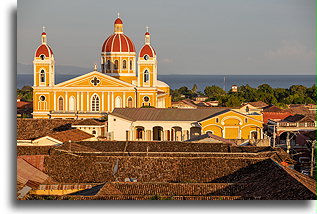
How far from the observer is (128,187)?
15.3 metres

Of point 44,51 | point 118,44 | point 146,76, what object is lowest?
point 146,76

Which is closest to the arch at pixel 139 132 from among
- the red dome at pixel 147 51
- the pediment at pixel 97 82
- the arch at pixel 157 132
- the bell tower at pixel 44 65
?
the arch at pixel 157 132

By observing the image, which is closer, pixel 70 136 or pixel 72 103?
pixel 70 136

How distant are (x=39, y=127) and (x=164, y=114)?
6722mm

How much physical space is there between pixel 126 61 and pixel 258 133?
14.6m

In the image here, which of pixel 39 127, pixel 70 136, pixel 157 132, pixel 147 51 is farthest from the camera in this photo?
pixel 147 51

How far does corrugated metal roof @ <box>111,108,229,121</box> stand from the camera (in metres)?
36.2

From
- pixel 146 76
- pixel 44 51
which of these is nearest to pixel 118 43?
pixel 146 76

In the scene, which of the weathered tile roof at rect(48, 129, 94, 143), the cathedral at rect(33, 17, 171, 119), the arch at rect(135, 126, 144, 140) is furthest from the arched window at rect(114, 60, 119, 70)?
the weathered tile roof at rect(48, 129, 94, 143)

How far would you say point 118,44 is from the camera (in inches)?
1848

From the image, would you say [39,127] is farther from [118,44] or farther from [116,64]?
[118,44]

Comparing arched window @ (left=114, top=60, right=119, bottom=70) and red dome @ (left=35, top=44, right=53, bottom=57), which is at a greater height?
red dome @ (left=35, top=44, right=53, bottom=57)

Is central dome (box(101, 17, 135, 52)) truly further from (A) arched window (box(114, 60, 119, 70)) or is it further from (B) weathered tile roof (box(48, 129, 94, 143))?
(B) weathered tile roof (box(48, 129, 94, 143))

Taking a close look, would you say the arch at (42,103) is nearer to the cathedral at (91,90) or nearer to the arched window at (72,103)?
the cathedral at (91,90)
